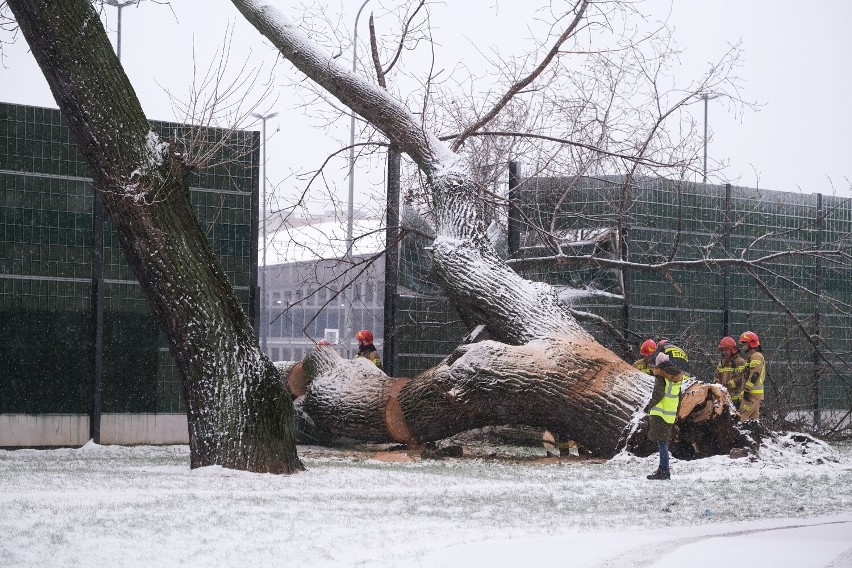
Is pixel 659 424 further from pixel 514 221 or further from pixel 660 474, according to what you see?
pixel 514 221

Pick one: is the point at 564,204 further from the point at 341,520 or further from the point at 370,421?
the point at 341,520

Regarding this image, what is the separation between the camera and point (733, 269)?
17750 mm

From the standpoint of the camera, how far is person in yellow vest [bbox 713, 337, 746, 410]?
14070mm

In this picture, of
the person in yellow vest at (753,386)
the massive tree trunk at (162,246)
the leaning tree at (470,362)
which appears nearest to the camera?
the massive tree trunk at (162,246)

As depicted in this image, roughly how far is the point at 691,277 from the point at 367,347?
5.18 metres

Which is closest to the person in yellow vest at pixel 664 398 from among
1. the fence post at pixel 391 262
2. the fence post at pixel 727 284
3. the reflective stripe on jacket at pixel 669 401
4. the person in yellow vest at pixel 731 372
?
the reflective stripe on jacket at pixel 669 401

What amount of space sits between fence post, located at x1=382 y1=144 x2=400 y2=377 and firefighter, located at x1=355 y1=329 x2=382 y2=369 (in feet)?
0.52

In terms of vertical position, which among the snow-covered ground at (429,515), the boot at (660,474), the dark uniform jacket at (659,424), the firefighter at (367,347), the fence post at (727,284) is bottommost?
the boot at (660,474)

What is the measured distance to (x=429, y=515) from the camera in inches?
288

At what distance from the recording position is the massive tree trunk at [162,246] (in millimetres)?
9891

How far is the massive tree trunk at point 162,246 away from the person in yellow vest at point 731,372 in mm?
6423

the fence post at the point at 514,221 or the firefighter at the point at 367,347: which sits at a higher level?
the fence post at the point at 514,221

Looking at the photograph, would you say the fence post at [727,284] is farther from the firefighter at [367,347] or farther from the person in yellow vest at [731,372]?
the firefighter at [367,347]

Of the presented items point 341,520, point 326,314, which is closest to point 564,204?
point 341,520
